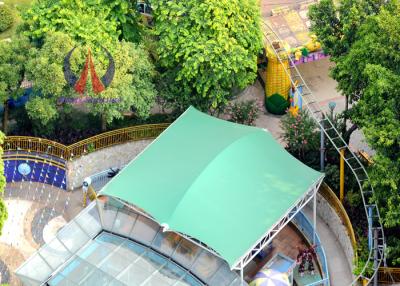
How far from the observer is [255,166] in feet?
141

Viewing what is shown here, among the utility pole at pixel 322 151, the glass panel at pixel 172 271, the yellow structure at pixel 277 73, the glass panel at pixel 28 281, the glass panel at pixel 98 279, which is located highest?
the yellow structure at pixel 277 73

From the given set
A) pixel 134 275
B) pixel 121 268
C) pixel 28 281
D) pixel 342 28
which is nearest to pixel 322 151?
pixel 342 28

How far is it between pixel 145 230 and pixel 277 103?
14.2 m

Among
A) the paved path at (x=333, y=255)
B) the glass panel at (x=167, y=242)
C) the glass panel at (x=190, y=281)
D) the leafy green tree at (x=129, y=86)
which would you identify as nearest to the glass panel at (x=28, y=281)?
the glass panel at (x=167, y=242)

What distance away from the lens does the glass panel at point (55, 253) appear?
41.8m

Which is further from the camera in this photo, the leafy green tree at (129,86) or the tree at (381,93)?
the leafy green tree at (129,86)

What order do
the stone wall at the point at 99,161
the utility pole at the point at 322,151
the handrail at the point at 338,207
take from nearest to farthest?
the handrail at the point at 338,207, the utility pole at the point at 322,151, the stone wall at the point at 99,161

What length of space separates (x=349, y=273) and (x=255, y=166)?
691 centimetres

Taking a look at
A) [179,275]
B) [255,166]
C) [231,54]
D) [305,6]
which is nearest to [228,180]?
[255,166]

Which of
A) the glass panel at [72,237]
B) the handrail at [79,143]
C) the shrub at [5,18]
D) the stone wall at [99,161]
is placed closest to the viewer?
the glass panel at [72,237]

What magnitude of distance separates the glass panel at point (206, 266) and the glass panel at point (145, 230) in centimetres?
260

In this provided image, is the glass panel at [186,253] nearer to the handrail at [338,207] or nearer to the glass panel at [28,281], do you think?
the glass panel at [28,281]

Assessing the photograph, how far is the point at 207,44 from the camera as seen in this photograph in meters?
47.1

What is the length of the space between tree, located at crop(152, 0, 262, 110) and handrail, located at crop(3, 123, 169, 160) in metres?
2.55
